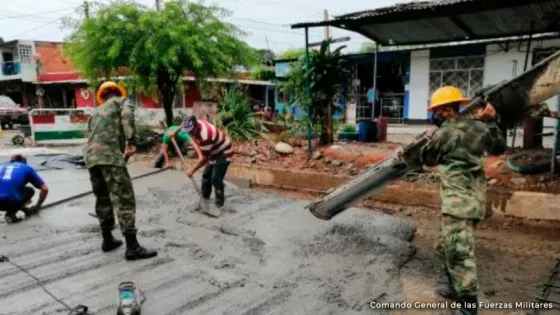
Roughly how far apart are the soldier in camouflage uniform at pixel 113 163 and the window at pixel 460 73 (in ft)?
42.0

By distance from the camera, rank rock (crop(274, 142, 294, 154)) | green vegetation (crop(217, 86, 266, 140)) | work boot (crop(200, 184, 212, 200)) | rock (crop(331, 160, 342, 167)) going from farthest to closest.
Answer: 1. green vegetation (crop(217, 86, 266, 140))
2. rock (crop(274, 142, 294, 154))
3. rock (crop(331, 160, 342, 167))
4. work boot (crop(200, 184, 212, 200))

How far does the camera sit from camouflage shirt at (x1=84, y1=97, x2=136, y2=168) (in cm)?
407

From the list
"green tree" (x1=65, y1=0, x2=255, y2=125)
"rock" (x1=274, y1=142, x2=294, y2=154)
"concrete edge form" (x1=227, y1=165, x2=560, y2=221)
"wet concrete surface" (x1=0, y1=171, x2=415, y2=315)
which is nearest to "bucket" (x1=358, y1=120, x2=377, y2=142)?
"rock" (x1=274, y1=142, x2=294, y2=154)

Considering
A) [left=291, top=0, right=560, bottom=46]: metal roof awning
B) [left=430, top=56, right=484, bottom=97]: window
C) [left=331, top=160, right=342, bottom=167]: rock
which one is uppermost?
[left=291, top=0, right=560, bottom=46]: metal roof awning

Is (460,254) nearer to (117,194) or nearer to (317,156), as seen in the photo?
(117,194)

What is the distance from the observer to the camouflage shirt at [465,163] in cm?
302

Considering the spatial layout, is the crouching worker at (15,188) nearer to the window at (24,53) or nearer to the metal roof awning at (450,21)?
the metal roof awning at (450,21)

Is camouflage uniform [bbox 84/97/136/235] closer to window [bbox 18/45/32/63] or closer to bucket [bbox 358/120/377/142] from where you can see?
bucket [bbox 358/120/377/142]

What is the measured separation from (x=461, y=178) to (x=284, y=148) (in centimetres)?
572

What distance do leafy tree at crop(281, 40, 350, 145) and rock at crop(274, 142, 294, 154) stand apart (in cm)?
65

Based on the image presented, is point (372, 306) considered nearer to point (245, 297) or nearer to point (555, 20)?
point (245, 297)

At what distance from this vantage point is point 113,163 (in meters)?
4.06

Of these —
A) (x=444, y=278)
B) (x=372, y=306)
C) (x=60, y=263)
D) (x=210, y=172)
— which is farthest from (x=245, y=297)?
(x=210, y=172)

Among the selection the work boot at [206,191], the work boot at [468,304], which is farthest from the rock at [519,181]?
the work boot at [206,191]
